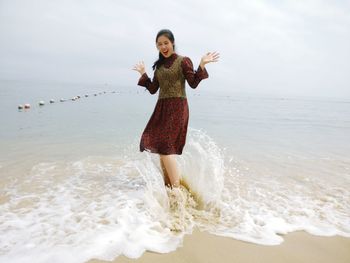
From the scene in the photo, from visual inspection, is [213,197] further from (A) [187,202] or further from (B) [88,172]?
(B) [88,172]

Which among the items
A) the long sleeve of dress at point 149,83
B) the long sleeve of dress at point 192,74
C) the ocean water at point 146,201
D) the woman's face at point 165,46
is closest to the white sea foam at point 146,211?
the ocean water at point 146,201

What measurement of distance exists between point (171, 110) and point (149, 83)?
647mm

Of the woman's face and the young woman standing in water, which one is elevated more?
the woman's face

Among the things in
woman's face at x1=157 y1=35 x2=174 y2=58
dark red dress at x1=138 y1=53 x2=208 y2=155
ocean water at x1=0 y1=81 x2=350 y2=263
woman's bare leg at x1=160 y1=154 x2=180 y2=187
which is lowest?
ocean water at x1=0 y1=81 x2=350 y2=263

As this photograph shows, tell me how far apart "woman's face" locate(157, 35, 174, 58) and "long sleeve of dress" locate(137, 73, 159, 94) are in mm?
406

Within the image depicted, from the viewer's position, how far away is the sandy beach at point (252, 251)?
2.98 m

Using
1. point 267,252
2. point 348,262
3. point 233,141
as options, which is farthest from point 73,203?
point 233,141

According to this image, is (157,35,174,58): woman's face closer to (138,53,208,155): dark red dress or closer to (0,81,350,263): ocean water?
(138,53,208,155): dark red dress

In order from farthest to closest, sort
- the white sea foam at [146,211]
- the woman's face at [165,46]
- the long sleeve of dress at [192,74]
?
the woman's face at [165,46] → the long sleeve of dress at [192,74] → the white sea foam at [146,211]

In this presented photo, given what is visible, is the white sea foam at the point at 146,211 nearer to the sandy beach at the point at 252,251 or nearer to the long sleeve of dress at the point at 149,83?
the sandy beach at the point at 252,251

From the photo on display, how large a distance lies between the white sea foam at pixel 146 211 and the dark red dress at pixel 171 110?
0.41m

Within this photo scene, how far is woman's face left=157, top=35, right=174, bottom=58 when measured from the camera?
427cm

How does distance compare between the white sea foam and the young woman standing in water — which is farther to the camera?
the young woman standing in water

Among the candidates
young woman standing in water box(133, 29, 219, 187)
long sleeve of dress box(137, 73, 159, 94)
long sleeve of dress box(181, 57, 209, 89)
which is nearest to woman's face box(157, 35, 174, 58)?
young woman standing in water box(133, 29, 219, 187)
